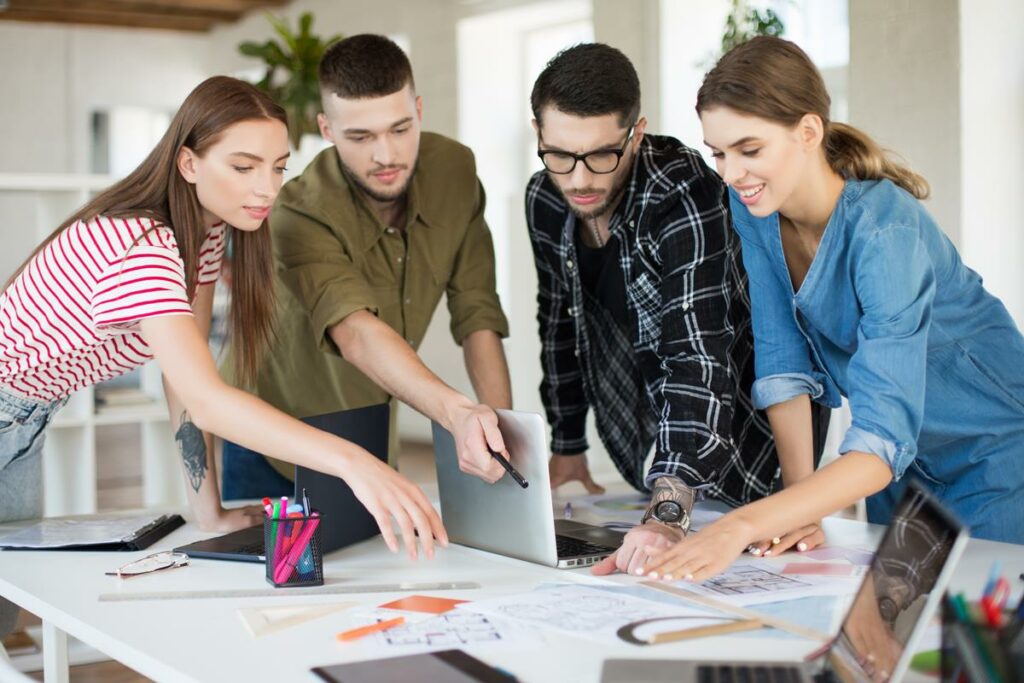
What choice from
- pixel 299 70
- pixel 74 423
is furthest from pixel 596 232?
pixel 299 70

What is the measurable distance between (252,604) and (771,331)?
93 cm

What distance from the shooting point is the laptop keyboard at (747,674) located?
1.14 meters

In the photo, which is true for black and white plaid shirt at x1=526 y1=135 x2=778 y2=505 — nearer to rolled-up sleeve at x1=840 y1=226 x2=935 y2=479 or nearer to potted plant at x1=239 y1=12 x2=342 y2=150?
rolled-up sleeve at x1=840 y1=226 x2=935 y2=479

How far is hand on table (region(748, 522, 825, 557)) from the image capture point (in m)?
1.73

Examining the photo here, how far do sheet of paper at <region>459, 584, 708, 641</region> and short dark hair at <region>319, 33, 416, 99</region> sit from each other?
3.60ft

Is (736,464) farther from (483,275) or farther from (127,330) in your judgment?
(127,330)

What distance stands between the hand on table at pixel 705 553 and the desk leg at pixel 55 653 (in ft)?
2.58

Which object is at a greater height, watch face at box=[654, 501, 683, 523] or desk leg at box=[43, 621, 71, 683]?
watch face at box=[654, 501, 683, 523]

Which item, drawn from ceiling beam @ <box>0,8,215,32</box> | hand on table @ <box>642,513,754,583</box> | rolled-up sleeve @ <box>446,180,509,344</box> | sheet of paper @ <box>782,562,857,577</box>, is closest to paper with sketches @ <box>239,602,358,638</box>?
hand on table @ <box>642,513,754,583</box>

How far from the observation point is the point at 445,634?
1324 mm

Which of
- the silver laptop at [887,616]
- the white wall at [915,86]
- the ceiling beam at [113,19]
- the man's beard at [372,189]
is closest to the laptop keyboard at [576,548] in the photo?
the silver laptop at [887,616]

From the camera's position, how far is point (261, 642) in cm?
131

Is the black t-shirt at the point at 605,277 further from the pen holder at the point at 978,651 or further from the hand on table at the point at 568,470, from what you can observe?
the pen holder at the point at 978,651

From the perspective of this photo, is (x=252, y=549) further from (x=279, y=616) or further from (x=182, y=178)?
(x=182, y=178)
